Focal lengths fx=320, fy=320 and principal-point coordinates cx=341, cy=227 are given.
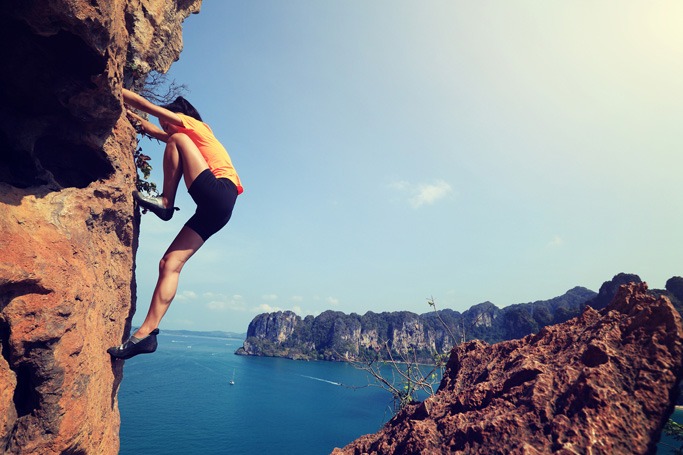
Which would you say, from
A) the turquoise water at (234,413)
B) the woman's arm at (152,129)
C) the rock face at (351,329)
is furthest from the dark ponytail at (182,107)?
the rock face at (351,329)

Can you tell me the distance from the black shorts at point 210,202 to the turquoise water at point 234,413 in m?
44.9

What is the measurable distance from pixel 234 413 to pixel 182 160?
63654 millimetres

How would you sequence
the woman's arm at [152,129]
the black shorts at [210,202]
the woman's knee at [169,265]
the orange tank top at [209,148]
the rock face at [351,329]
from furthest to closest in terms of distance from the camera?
the rock face at [351,329] → the woman's arm at [152,129] → the orange tank top at [209,148] → the woman's knee at [169,265] → the black shorts at [210,202]

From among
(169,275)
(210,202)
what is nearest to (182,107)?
(210,202)

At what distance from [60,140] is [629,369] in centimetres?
557

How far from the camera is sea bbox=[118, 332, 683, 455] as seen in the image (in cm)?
4166

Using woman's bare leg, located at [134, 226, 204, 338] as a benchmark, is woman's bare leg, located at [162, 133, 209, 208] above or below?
above

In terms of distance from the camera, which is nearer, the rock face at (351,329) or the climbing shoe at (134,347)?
the climbing shoe at (134,347)

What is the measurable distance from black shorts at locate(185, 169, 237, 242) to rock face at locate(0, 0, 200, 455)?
106 cm

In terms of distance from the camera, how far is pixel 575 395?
7.40 ft

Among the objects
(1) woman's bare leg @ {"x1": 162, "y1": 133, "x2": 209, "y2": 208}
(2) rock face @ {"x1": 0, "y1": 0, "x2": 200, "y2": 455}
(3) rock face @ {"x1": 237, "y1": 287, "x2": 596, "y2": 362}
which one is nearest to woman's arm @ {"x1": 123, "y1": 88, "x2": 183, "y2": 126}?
(1) woman's bare leg @ {"x1": 162, "y1": 133, "x2": 209, "y2": 208}

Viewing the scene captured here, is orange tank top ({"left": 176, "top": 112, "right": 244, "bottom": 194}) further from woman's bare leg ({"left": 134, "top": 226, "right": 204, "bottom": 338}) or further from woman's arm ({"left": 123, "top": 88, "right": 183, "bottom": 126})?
woman's bare leg ({"left": 134, "top": 226, "right": 204, "bottom": 338})

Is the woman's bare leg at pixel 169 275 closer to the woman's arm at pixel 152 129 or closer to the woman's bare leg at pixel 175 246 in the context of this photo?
the woman's bare leg at pixel 175 246

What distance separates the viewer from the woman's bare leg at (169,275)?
3.59m
